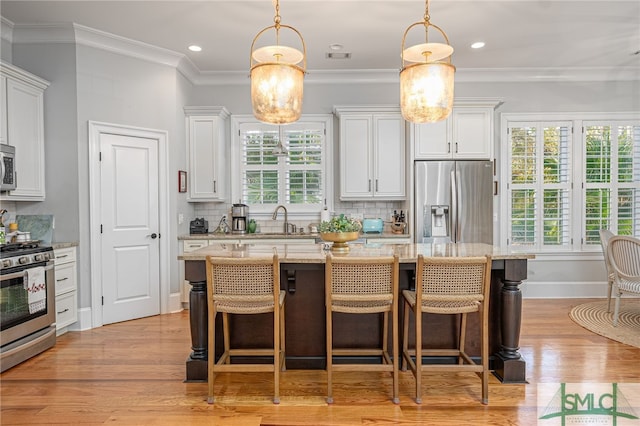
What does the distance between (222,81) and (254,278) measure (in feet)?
12.6

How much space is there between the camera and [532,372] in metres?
2.96

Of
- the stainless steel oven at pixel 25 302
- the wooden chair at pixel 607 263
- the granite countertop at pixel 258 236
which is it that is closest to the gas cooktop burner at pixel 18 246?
the stainless steel oven at pixel 25 302

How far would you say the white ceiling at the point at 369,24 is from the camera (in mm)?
3650

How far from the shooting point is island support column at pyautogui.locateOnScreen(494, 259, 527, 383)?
2715mm

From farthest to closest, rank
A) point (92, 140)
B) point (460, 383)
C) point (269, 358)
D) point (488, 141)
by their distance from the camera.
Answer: point (488, 141) → point (92, 140) → point (269, 358) → point (460, 383)

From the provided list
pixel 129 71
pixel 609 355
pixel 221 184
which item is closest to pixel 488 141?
pixel 609 355

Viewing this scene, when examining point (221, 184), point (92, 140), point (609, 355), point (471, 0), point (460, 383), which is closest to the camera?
point (460, 383)

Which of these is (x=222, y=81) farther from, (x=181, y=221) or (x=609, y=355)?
(x=609, y=355)

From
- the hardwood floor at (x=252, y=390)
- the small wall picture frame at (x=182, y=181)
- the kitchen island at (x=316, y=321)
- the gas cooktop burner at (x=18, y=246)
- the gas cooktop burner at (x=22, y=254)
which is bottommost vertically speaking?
the hardwood floor at (x=252, y=390)

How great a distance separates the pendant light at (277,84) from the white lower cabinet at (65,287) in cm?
277

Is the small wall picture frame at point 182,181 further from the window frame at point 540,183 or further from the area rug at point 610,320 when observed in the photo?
the area rug at point 610,320

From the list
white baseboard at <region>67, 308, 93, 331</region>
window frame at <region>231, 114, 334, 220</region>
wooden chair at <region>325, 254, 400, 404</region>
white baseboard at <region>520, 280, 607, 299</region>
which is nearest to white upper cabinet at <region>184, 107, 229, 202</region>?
window frame at <region>231, 114, 334, 220</region>

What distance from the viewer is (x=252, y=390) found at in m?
2.71

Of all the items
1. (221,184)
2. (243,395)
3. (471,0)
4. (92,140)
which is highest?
(471,0)
